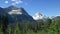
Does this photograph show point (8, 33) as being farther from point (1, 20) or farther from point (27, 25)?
point (27, 25)

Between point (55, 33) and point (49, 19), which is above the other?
point (49, 19)

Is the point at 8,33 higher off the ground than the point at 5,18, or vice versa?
the point at 5,18

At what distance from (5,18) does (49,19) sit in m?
30.1

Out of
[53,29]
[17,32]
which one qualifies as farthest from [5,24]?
[53,29]

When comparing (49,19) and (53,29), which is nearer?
(53,29)

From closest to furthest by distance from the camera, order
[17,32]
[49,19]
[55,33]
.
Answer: [55,33] → [17,32] → [49,19]

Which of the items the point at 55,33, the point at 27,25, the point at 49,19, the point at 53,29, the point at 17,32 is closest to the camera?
the point at 55,33

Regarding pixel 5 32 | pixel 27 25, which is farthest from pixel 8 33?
pixel 27 25

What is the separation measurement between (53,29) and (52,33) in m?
4.82

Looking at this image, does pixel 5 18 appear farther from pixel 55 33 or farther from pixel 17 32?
pixel 55 33

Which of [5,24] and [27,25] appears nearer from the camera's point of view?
[5,24]

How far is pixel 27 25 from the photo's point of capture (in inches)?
4500

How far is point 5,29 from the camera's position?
3086 inches

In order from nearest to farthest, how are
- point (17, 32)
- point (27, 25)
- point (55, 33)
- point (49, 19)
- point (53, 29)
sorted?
1. point (55, 33)
2. point (53, 29)
3. point (17, 32)
4. point (49, 19)
5. point (27, 25)
